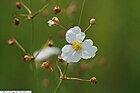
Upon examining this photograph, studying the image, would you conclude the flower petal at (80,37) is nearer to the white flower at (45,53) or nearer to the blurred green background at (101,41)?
the white flower at (45,53)

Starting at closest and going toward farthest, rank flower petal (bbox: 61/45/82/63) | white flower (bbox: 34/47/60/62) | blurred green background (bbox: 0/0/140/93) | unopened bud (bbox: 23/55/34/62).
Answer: flower petal (bbox: 61/45/82/63)
unopened bud (bbox: 23/55/34/62)
white flower (bbox: 34/47/60/62)
blurred green background (bbox: 0/0/140/93)

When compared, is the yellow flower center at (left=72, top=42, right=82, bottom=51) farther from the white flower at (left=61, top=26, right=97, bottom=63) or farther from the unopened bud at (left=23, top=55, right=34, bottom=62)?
the unopened bud at (left=23, top=55, right=34, bottom=62)

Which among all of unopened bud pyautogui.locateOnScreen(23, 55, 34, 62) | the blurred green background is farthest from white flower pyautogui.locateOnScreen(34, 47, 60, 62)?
unopened bud pyautogui.locateOnScreen(23, 55, 34, 62)

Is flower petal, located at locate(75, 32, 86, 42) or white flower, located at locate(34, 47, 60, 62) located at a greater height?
flower petal, located at locate(75, 32, 86, 42)

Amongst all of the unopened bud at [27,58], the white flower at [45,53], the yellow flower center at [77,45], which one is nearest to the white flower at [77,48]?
the yellow flower center at [77,45]

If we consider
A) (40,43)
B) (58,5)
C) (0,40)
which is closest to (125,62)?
(40,43)

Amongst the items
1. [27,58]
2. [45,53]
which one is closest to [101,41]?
[45,53]

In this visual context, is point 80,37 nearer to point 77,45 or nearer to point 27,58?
point 77,45
